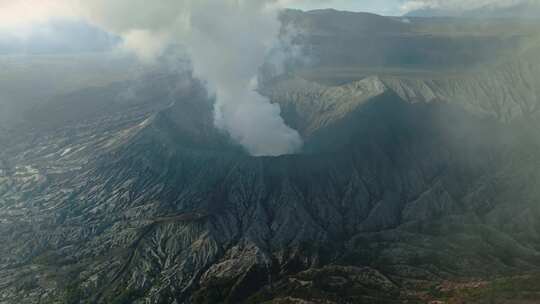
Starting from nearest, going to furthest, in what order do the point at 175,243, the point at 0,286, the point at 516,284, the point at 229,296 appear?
the point at 516,284, the point at 229,296, the point at 0,286, the point at 175,243

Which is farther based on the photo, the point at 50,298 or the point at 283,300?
the point at 50,298

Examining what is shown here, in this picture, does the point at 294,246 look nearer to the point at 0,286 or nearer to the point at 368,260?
the point at 368,260

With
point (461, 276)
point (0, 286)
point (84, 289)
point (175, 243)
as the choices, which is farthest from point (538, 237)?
point (0, 286)

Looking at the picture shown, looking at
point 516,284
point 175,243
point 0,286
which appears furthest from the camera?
point 175,243

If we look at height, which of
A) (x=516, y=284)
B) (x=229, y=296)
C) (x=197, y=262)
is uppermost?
(x=197, y=262)

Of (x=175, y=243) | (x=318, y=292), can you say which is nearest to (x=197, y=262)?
(x=175, y=243)

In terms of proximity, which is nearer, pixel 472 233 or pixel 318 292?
pixel 318 292

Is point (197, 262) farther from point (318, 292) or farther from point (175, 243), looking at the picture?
point (318, 292)

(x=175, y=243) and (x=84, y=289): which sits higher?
(x=175, y=243)

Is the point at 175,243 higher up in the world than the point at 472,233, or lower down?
higher up
